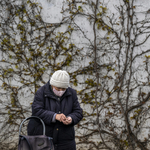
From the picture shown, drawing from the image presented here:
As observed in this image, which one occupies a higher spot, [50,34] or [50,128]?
[50,34]

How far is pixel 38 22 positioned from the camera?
4027mm

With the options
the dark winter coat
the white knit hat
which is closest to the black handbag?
the dark winter coat

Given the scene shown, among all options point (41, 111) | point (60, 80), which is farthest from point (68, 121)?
point (60, 80)

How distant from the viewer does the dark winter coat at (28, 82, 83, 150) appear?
2139mm

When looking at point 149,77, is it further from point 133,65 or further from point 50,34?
point 50,34

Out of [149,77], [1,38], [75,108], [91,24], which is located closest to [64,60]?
[91,24]

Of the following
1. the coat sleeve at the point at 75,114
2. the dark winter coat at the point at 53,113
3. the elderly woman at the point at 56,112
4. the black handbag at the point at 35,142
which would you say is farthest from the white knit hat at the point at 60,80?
the black handbag at the point at 35,142

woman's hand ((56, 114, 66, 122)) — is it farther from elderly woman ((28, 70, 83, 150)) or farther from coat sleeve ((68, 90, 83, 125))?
coat sleeve ((68, 90, 83, 125))

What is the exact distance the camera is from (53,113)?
2117 millimetres

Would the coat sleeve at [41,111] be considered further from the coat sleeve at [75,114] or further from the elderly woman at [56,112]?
the coat sleeve at [75,114]

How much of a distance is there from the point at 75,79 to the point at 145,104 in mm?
1322

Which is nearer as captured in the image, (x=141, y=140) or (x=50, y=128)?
(x=50, y=128)

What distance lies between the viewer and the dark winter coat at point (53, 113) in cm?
214

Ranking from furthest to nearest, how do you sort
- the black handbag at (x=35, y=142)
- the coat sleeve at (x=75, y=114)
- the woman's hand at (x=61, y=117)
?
the coat sleeve at (x=75, y=114) < the woman's hand at (x=61, y=117) < the black handbag at (x=35, y=142)
